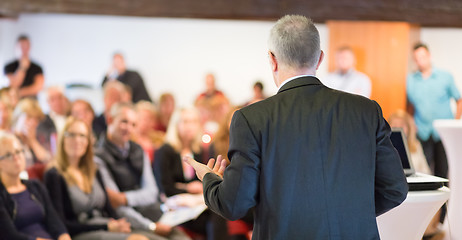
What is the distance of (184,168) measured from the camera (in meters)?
4.49

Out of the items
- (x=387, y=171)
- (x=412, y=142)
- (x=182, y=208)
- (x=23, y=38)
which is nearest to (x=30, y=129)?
(x=182, y=208)

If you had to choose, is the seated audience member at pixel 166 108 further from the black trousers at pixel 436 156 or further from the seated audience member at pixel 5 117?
the black trousers at pixel 436 156

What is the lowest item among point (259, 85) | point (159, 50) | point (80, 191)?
point (80, 191)

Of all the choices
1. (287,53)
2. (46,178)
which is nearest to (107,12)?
(46,178)

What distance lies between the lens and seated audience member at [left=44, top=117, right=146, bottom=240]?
3629 millimetres

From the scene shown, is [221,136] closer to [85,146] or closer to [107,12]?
[85,146]

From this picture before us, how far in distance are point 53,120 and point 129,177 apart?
208cm

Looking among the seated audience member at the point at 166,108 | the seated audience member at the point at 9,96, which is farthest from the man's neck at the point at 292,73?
the seated audience member at the point at 166,108

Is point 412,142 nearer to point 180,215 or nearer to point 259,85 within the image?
point 180,215

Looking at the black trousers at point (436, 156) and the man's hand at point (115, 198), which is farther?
the black trousers at point (436, 156)

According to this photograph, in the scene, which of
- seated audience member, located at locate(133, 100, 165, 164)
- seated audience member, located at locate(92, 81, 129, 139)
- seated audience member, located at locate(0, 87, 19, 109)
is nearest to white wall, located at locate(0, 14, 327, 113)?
seated audience member, located at locate(92, 81, 129, 139)

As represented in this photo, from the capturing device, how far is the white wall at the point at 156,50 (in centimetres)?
812

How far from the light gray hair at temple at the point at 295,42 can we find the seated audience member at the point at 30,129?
3.88m

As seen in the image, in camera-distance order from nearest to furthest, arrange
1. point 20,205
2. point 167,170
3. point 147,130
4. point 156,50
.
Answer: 1. point 20,205
2. point 167,170
3. point 147,130
4. point 156,50
